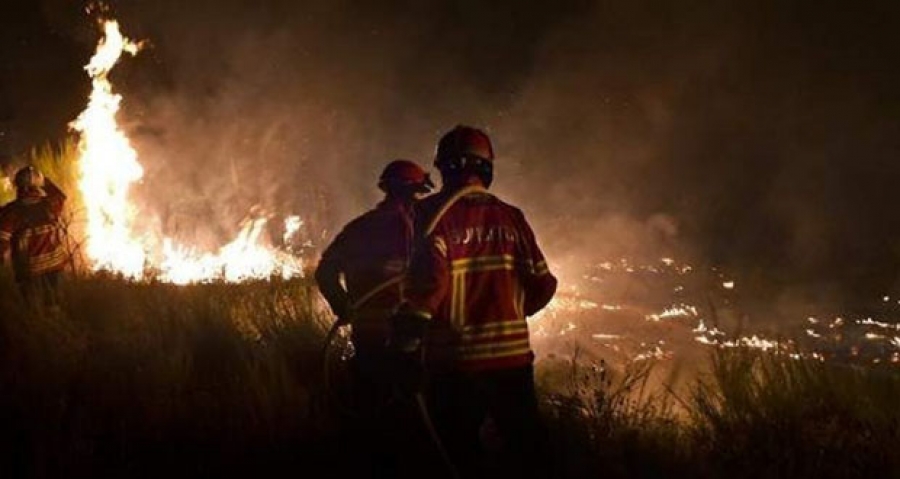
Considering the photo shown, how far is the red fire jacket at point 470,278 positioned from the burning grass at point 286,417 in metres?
1.32

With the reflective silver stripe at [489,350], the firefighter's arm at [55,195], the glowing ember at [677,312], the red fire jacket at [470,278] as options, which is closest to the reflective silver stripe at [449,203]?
the red fire jacket at [470,278]

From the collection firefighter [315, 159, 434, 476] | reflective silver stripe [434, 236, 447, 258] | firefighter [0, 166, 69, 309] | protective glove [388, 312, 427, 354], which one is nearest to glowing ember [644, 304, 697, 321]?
firefighter [0, 166, 69, 309]

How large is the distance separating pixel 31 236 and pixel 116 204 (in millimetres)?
5494

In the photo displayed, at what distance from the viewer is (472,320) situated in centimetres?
365

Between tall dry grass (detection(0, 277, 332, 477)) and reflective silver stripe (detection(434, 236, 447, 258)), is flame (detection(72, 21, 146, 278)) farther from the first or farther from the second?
reflective silver stripe (detection(434, 236, 447, 258))

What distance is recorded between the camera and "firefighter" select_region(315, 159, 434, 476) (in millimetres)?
5223

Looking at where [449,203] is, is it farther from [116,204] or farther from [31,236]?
[116,204]

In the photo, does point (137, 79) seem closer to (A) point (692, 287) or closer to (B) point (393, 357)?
(B) point (393, 357)

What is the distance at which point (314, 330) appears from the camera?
22.4 ft

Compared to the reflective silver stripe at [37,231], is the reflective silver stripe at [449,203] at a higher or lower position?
lower

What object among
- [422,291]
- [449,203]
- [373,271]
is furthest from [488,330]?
[373,271]

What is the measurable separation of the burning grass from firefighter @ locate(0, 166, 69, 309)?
235 centimetres

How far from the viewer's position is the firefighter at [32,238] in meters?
8.43

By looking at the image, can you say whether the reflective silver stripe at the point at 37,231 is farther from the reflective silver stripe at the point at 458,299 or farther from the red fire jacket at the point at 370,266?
the reflective silver stripe at the point at 458,299
